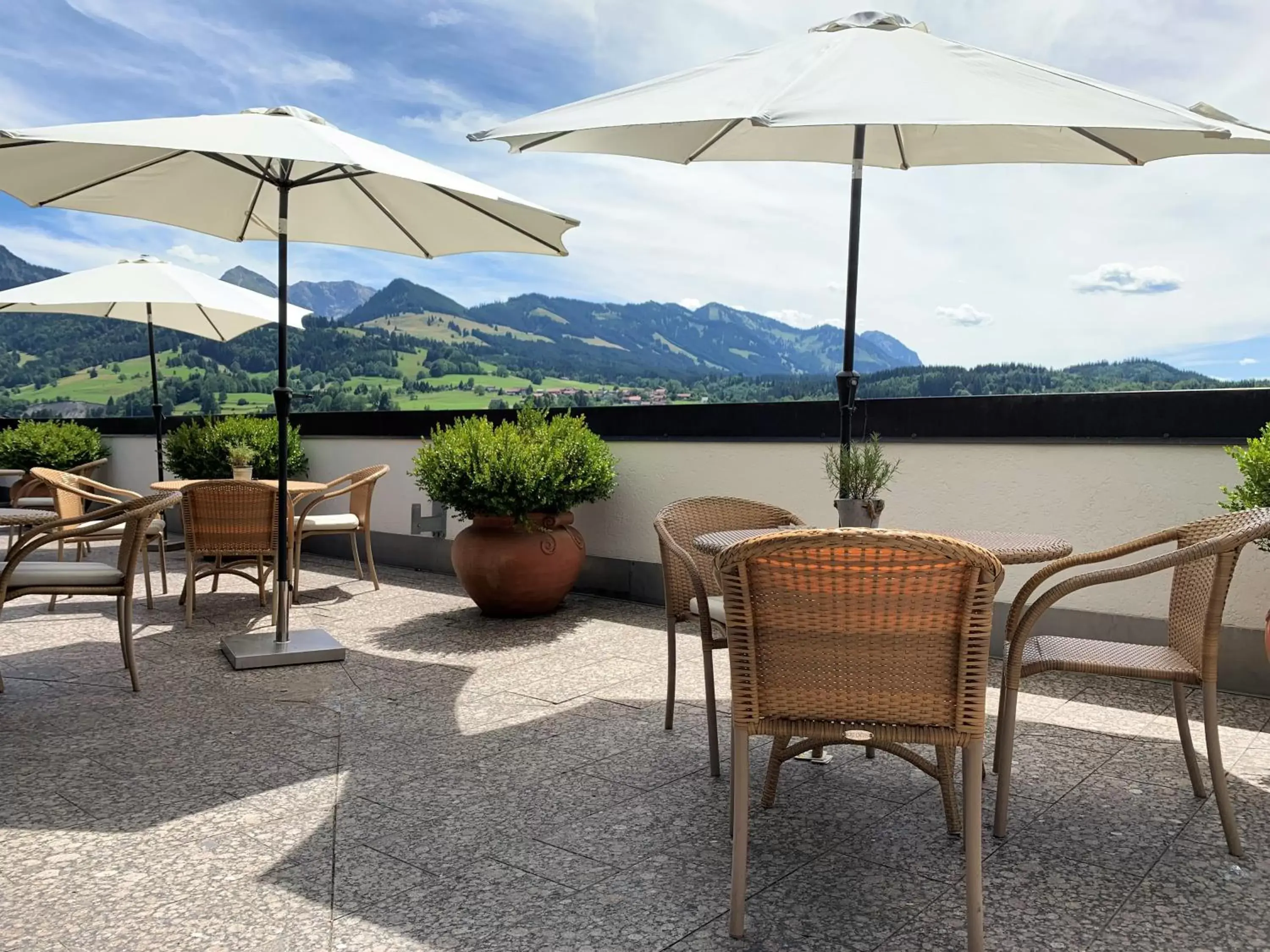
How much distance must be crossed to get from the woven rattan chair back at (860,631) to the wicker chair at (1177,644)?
497mm

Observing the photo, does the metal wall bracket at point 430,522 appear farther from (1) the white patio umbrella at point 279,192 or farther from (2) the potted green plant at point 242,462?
(1) the white patio umbrella at point 279,192

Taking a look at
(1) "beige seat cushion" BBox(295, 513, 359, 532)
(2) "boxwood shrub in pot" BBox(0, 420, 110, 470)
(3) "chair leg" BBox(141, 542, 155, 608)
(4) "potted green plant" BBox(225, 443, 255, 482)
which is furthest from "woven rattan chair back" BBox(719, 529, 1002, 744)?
(2) "boxwood shrub in pot" BBox(0, 420, 110, 470)

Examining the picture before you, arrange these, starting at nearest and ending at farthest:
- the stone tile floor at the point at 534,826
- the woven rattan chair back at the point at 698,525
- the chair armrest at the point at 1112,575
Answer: the stone tile floor at the point at 534,826 → the chair armrest at the point at 1112,575 → the woven rattan chair back at the point at 698,525

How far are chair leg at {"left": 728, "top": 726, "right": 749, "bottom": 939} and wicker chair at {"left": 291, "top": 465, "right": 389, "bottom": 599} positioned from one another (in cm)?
435

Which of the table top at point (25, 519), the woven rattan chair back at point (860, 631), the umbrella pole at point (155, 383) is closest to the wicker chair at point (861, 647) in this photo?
the woven rattan chair back at point (860, 631)

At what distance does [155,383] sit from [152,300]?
5.92 feet

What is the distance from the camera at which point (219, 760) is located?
302cm

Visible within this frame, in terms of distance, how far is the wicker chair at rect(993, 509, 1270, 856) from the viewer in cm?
239

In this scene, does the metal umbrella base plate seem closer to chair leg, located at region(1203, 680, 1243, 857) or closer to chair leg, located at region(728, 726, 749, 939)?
chair leg, located at region(728, 726, 749, 939)

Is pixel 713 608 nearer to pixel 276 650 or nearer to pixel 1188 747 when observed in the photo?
pixel 1188 747

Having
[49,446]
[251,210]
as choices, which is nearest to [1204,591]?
[251,210]

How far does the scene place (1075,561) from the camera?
8.93 ft

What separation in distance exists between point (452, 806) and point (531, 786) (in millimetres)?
263

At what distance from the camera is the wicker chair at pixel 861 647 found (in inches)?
74.3
